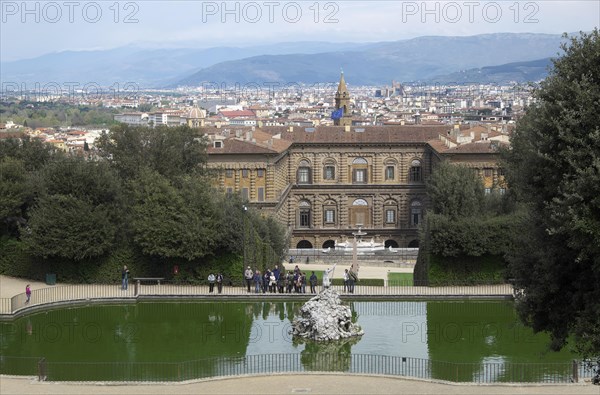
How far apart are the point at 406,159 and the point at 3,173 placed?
37.1m

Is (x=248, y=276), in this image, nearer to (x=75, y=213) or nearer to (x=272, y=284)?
(x=272, y=284)

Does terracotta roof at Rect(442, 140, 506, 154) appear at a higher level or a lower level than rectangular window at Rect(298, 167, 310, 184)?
higher

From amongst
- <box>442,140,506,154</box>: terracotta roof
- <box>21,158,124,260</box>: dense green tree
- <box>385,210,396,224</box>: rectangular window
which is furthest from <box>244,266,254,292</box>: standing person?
<box>385,210,396,224</box>: rectangular window

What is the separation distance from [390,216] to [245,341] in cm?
4785

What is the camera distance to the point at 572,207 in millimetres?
25250

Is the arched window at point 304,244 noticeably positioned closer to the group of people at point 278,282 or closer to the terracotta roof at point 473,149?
the terracotta roof at point 473,149

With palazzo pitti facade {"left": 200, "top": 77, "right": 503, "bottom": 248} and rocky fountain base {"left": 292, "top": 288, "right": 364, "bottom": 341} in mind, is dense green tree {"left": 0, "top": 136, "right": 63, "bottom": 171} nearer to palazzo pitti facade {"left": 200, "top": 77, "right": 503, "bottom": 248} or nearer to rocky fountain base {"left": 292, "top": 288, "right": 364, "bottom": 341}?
rocky fountain base {"left": 292, "top": 288, "right": 364, "bottom": 341}

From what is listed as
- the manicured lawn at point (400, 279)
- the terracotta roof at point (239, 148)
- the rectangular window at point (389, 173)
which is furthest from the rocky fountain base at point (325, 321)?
the rectangular window at point (389, 173)

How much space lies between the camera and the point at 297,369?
109 ft

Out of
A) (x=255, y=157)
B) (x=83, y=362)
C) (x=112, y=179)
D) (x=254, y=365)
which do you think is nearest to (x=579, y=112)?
(x=254, y=365)

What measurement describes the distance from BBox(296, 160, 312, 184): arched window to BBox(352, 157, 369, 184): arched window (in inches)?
115

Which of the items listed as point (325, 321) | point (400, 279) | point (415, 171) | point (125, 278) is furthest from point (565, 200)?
point (415, 171)

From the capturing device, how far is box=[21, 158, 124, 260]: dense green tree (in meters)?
48.1

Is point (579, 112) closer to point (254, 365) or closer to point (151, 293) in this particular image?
point (254, 365)
